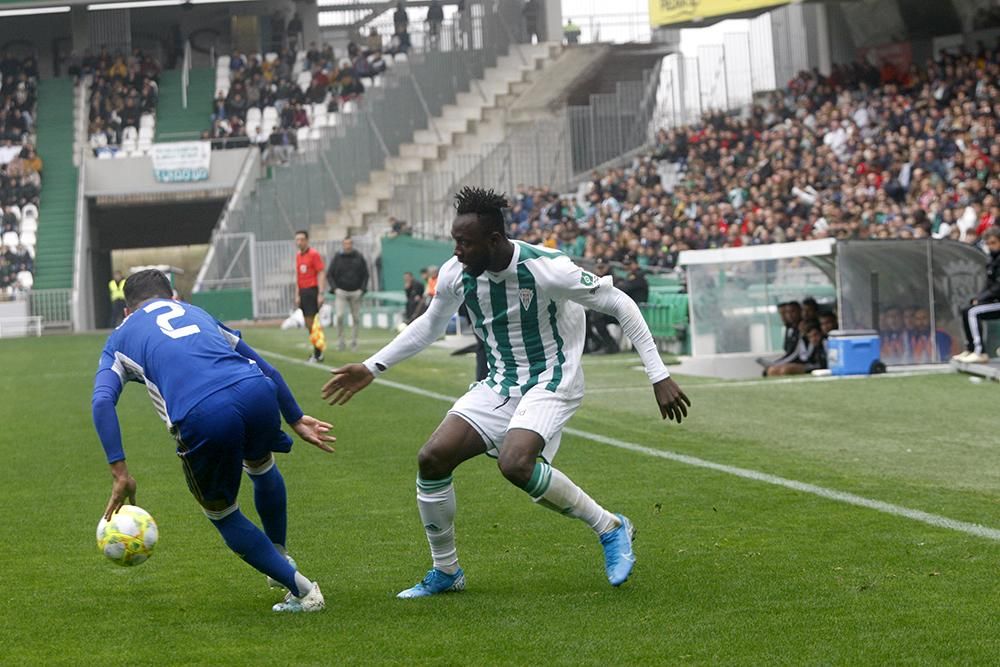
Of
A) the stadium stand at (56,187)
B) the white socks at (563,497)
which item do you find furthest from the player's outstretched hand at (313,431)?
the stadium stand at (56,187)

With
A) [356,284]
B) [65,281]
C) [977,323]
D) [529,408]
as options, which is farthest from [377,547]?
[65,281]

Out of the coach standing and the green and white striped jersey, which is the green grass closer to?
the green and white striped jersey

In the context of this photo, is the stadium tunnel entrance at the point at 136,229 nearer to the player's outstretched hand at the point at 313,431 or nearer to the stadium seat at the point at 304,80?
the stadium seat at the point at 304,80

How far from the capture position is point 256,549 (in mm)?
6449

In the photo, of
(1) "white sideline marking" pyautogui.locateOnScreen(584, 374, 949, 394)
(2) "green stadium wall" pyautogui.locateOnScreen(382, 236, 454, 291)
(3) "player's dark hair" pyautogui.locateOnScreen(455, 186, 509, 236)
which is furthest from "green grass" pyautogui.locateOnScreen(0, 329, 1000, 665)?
(2) "green stadium wall" pyautogui.locateOnScreen(382, 236, 454, 291)

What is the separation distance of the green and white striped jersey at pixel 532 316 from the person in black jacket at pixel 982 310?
12669 millimetres

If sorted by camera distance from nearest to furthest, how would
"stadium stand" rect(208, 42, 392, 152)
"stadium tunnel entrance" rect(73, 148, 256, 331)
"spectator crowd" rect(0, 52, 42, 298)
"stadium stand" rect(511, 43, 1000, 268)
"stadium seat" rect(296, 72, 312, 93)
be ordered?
"stadium stand" rect(511, 43, 1000, 268), "spectator crowd" rect(0, 52, 42, 298), "stadium tunnel entrance" rect(73, 148, 256, 331), "stadium stand" rect(208, 42, 392, 152), "stadium seat" rect(296, 72, 312, 93)

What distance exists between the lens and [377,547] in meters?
8.09

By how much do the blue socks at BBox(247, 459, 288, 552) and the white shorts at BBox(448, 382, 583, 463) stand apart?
827 mm

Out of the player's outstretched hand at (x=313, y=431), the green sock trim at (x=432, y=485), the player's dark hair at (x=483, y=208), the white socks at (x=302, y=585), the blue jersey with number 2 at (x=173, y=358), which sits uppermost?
the player's dark hair at (x=483, y=208)

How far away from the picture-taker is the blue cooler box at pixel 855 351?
1912cm

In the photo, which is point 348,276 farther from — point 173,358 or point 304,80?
point 304,80

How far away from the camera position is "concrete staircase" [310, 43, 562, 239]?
4494 centimetres

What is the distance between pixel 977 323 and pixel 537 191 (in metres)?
22.8
